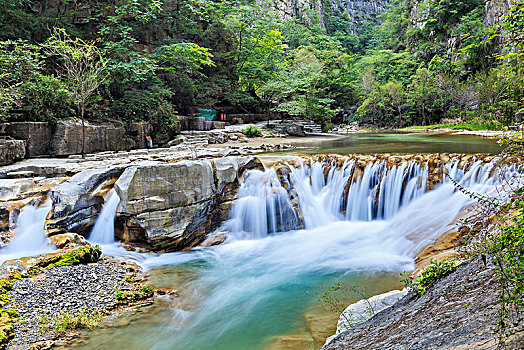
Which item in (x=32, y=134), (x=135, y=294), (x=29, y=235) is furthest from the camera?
(x=32, y=134)

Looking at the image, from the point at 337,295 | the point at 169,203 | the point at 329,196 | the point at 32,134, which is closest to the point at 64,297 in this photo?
the point at 169,203

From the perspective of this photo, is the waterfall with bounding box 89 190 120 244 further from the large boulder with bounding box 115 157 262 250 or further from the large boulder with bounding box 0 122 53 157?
the large boulder with bounding box 0 122 53 157

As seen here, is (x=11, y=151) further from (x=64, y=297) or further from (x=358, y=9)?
(x=358, y=9)

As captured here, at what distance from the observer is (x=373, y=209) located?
9.41 metres

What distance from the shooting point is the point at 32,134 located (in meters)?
10.8

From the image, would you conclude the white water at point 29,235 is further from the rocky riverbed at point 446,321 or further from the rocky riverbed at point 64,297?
the rocky riverbed at point 446,321

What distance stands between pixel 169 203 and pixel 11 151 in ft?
20.7

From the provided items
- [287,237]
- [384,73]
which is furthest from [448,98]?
[287,237]

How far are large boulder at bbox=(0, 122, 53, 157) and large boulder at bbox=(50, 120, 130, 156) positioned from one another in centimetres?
22

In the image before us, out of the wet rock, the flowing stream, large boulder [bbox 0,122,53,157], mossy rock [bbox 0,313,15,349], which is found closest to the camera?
mossy rock [bbox 0,313,15,349]

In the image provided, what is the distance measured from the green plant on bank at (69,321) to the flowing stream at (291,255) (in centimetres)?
32

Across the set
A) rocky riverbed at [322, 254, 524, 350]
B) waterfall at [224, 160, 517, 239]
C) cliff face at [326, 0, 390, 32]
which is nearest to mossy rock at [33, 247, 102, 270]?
waterfall at [224, 160, 517, 239]

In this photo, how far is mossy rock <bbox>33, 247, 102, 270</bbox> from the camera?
5.86 m

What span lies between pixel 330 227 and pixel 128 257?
576 centimetres
